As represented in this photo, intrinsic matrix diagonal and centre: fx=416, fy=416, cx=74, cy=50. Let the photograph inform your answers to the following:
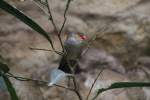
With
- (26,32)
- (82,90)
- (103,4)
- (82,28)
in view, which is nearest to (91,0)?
(103,4)

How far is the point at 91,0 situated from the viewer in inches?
130

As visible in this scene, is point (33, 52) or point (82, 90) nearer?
point (82, 90)

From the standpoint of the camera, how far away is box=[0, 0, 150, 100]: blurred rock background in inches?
101

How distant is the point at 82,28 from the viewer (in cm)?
307

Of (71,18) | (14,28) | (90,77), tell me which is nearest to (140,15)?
(71,18)

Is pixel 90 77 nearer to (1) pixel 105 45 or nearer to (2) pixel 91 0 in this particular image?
(1) pixel 105 45

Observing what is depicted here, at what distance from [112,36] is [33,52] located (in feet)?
2.03

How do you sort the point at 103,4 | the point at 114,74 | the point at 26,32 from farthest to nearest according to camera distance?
the point at 103,4
the point at 26,32
the point at 114,74

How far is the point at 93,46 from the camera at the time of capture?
118 inches

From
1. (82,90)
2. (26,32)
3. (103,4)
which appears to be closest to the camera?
(82,90)

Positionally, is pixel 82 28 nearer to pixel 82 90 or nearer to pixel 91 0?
pixel 91 0

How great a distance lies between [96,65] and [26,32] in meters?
0.55

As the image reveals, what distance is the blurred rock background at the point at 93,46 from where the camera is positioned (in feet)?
8.45

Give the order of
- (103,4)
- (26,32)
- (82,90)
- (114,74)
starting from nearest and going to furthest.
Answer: (82,90), (114,74), (26,32), (103,4)
